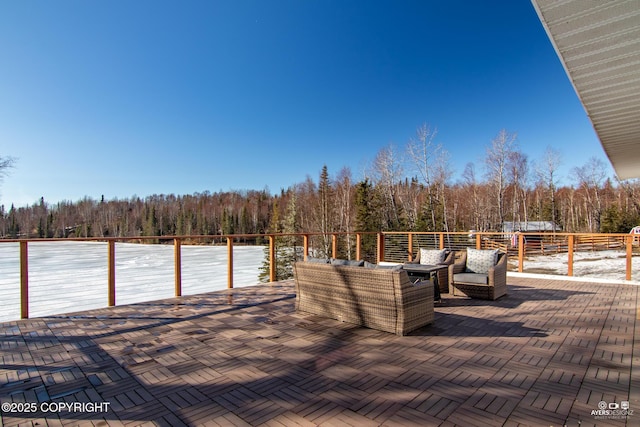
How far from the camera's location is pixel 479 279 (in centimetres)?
478

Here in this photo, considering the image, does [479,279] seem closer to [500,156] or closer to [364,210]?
[364,210]

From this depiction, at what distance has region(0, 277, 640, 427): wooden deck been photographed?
6.04 ft

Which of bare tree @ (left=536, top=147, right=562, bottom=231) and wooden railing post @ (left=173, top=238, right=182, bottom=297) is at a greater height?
bare tree @ (left=536, top=147, right=562, bottom=231)

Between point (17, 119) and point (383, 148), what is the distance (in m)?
20.1

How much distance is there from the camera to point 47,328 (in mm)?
3459

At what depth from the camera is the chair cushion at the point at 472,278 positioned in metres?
4.75

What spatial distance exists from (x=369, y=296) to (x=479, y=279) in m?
2.34

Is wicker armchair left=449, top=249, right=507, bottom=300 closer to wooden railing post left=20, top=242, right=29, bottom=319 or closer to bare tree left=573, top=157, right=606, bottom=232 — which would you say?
wooden railing post left=20, top=242, right=29, bottom=319

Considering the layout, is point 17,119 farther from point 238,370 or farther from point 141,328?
point 238,370

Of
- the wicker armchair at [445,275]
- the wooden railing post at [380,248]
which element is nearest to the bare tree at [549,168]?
the wooden railing post at [380,248]

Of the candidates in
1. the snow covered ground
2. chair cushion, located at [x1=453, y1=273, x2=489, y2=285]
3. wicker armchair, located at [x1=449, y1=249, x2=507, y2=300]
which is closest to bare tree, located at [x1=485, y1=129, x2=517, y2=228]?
the snow covered ground

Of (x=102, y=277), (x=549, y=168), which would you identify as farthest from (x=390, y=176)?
(x=102, y=277)

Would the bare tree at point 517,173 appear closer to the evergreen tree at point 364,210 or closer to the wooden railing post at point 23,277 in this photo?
the evergreen tree at point 364,210

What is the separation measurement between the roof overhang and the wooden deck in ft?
8.36
